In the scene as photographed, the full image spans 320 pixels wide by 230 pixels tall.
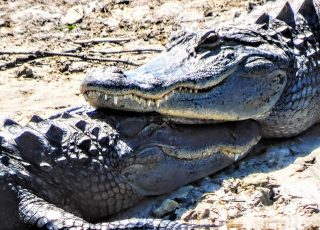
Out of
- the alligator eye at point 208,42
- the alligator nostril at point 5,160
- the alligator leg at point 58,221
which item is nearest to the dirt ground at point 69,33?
the alligator eye at point 208,42

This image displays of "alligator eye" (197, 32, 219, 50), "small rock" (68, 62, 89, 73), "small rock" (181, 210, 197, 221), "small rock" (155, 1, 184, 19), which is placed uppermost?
"alligator eye" (197, 32, 219, 50)

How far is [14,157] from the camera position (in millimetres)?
5023

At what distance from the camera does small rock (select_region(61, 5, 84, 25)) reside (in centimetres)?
920

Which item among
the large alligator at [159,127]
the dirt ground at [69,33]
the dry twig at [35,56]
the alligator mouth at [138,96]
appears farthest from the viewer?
the dry twig at [35,56]

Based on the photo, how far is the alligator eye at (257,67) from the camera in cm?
562

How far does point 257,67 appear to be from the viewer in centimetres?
563

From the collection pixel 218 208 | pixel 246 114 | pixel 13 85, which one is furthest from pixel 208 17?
pixel 218 208

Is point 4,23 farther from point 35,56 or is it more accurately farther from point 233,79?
point 233,79

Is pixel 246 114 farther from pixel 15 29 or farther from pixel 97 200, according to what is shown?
pixel 15 29

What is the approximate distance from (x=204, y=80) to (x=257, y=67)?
1.30 feet

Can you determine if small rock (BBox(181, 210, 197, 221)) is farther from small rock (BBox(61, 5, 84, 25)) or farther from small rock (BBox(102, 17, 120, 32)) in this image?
small rock (BBox(61, 5, 84, 25))

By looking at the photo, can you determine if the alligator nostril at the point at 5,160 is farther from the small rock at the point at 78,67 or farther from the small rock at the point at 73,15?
the small rock at the point at 73,15

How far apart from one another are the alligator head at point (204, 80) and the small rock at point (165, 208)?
555 millimetres

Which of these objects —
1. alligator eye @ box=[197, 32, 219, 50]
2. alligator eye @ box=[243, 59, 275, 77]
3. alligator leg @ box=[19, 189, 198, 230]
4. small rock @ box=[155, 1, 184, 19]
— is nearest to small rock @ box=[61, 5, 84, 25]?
small rock @ box=[155, 1, 184, 19]
